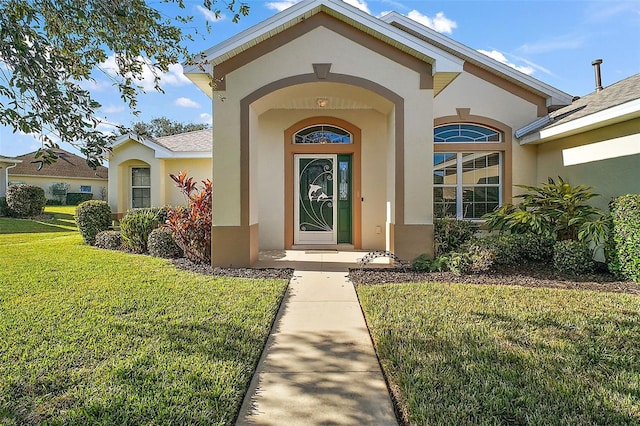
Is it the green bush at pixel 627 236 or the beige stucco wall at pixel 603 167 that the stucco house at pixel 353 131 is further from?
the green bush at pixel 627 236

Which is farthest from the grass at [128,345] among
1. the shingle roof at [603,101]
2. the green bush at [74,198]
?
the green bush at [74,198]

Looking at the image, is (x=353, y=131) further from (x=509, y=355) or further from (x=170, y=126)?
(x=170, y=126)

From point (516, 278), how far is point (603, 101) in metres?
4.89

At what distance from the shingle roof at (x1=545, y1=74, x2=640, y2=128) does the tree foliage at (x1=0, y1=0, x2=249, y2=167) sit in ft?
24.4

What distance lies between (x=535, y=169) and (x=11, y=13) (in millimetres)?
11219

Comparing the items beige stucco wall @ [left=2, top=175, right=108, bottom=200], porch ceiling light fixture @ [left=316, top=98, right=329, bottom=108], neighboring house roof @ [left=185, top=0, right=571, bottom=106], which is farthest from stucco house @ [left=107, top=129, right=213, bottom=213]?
beige stucco wall @ [left=2, top=175, right=108, bottom=200]

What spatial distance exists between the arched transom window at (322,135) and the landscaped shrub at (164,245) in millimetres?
4286

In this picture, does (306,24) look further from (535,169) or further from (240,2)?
(535,169)

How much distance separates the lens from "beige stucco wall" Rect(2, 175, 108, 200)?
101 feet

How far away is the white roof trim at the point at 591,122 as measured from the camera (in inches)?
263

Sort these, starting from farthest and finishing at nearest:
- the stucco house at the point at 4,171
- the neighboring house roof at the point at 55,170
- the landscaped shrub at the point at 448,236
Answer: the neighboring house roof at the point at 55,170, the stucco house at the point at 4,171, the landscaped shrub at the point at 448,236

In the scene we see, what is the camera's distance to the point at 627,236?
6391 millimetres

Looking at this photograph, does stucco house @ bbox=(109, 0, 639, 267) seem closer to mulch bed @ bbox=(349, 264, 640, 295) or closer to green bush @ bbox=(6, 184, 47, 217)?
mulch bed @ bbox=(349, 264, 640, 295)

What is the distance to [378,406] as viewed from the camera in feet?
9.43
